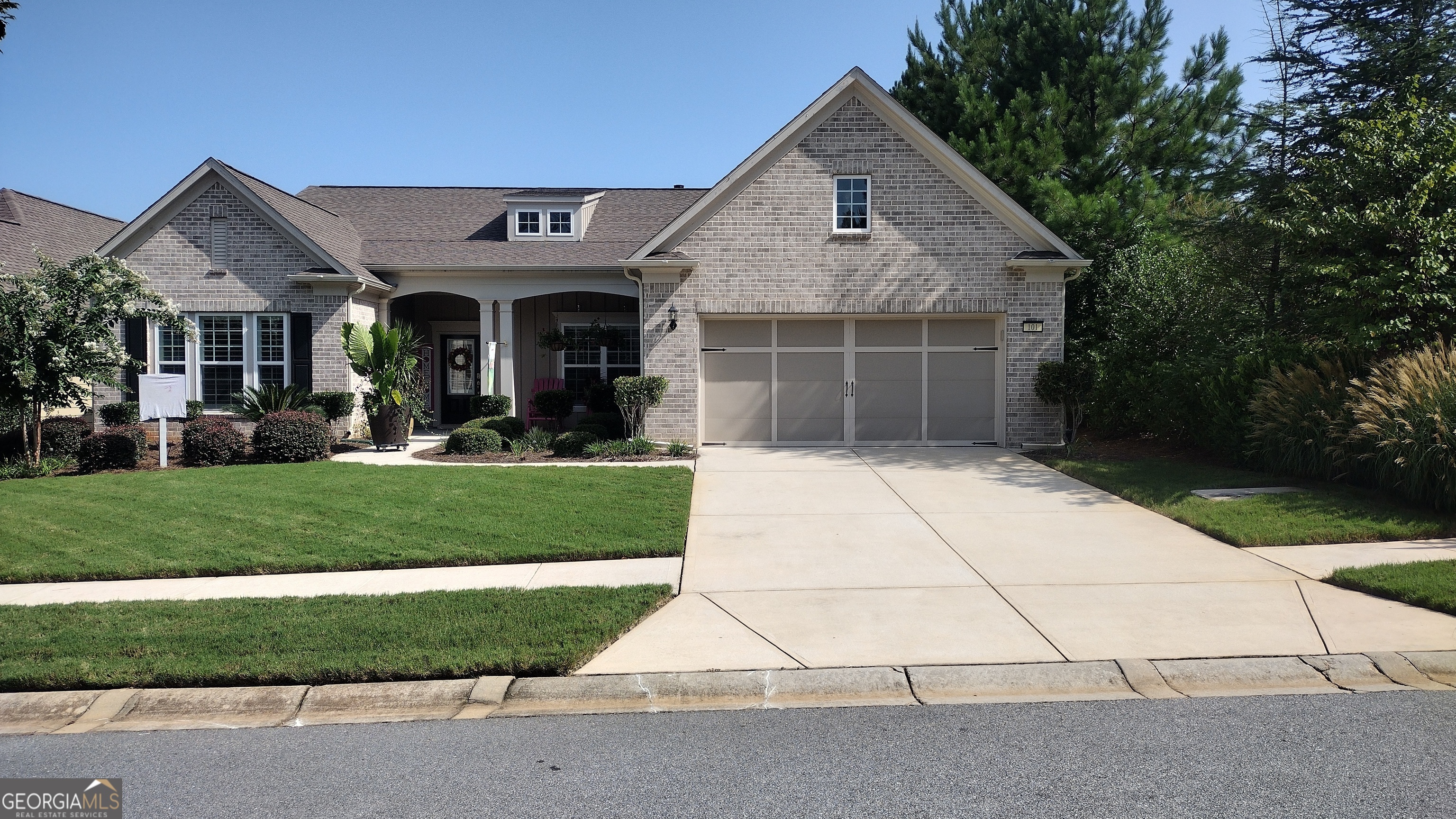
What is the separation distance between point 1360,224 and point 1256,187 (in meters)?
7.14

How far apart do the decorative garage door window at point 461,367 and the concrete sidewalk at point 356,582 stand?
1365 cm

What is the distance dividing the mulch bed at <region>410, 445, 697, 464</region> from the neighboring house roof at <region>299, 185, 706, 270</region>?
504 centimetres

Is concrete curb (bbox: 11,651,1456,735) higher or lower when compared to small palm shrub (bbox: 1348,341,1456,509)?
lower

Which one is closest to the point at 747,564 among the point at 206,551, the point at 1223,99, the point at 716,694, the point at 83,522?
the point at 716,694

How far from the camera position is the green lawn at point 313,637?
518 centimetres

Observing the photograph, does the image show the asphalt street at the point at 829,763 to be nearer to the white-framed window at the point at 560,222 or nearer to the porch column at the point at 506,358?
the porch column at the point at 506,358

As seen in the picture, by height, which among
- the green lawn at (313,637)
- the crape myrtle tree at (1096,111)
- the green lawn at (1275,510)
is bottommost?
the green lawn at (313,637)

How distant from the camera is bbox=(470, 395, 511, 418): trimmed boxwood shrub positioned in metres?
17.7

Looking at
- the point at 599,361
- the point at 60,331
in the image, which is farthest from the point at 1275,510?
the point at 60,331

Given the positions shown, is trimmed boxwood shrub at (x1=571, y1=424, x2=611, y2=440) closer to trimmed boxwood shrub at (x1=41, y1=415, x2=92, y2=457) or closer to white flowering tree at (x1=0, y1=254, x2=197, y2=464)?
white flowering tree at (x1=0, y1=254, x2=197, y2=464)

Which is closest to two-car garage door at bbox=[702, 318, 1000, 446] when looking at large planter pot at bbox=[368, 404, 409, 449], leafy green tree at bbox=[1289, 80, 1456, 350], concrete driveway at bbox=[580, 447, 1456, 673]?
concrete driveway at bbox=[580, 447, 1456, 673]

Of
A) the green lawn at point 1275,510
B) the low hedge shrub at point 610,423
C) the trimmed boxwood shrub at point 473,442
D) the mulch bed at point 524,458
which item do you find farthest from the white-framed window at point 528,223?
the green lawn at point 1275,510

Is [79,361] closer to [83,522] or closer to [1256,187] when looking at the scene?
[83,522]

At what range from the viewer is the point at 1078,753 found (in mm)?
4254
